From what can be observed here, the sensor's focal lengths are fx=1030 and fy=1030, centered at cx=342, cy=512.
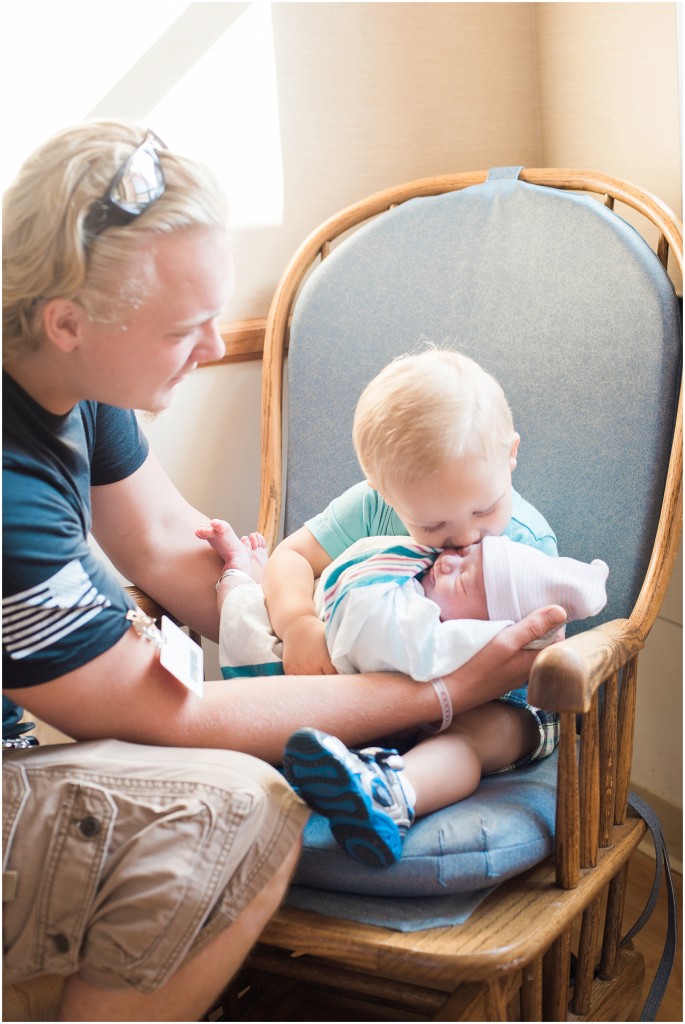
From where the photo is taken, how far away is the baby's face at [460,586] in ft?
3.76

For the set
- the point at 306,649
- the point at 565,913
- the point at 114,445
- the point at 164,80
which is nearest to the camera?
the point at 565,913

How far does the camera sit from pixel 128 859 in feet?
2.99

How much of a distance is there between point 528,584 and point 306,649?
0.85ft

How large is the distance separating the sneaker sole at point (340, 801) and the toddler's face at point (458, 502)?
0.31 m

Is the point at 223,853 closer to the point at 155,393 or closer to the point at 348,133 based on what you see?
the point at 155,393

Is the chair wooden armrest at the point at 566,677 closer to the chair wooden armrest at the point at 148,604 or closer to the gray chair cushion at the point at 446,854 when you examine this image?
the gray chair cushion at the point at 446,854

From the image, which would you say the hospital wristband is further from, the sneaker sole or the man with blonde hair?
the sneaker sole

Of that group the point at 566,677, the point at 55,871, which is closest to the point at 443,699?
the point at 566,677

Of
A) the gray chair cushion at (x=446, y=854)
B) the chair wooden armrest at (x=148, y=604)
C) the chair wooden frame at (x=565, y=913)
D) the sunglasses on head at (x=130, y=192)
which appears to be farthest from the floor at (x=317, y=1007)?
the sunglasses on head at (x=130, y=192)

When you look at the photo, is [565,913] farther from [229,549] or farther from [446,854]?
[229,549]

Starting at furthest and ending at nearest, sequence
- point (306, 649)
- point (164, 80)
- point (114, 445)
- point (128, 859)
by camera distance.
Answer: point (164, 80), point (114, 445), point (306, 649), point (128, 859)

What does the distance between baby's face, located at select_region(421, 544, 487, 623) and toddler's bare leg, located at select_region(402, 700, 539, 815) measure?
112 mm

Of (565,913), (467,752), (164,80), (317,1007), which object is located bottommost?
(317,1007)

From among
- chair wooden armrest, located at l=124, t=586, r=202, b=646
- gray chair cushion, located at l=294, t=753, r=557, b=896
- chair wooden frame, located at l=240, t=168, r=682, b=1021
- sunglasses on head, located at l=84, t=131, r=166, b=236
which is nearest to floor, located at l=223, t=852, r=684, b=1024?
chair wooden frame, located at l=240, t=168, r=682, b=1021
